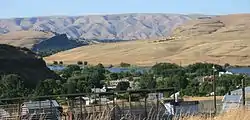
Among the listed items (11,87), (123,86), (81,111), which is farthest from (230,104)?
(123,86)

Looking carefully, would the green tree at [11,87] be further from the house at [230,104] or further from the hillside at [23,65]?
the house at [230,104]

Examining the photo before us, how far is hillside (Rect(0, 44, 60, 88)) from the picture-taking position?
292 feet

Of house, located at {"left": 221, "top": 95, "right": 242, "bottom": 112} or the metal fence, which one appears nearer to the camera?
the metal fence

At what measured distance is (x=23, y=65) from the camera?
96312 millimetres

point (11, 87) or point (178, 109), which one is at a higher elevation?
point (178, 109)

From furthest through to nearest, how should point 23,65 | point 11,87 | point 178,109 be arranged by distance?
point 23,65
point 11,87
point 178,109

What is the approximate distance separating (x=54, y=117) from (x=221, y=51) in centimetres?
17580

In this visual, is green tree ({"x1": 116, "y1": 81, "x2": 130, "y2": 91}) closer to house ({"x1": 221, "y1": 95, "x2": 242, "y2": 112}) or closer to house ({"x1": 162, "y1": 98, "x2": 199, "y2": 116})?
house ({"x1": 221, "y1": 95, "x2": 242, "y2": 112})

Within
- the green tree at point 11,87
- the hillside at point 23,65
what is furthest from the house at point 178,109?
the hillside at point 23,65

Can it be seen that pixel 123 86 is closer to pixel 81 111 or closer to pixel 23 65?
pixel 23 65

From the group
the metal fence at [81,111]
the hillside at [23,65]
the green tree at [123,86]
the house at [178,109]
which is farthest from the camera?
the hillside at [23,65]

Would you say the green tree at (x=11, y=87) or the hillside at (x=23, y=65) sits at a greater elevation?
the hillside at (x=23, y=65)

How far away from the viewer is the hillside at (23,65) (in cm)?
8888

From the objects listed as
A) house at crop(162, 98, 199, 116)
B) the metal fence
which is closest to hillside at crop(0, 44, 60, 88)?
house at crop(162, 98, 199, 116)
